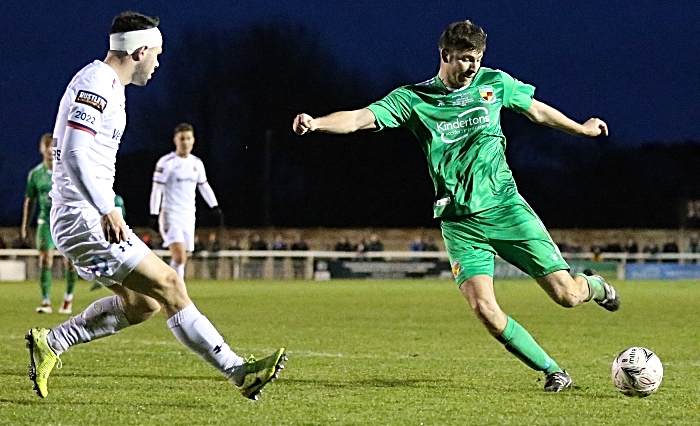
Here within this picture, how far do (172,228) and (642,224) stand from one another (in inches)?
1774

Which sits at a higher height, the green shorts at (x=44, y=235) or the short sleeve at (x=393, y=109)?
the short sleeve at (x=393, y=109)

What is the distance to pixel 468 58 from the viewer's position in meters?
7.46

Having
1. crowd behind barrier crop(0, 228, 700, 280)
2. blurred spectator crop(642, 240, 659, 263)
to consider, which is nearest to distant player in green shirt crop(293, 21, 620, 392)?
crowd behind barrier crop(0, 228, 700, 280)

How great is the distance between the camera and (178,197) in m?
17.2

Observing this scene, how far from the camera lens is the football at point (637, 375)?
7070 mm

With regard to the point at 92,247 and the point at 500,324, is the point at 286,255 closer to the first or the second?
the point at 500,324

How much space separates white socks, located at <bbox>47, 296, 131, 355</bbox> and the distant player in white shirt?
381 inches

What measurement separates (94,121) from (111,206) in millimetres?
485

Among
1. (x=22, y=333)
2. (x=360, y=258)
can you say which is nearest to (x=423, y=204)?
(x=360, y=258)

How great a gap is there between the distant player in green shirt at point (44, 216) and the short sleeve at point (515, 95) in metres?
8.70

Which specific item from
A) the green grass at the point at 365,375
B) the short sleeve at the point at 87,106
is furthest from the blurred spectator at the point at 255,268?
the short sleeve at the point at 87,106

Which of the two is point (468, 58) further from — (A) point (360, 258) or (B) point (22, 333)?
(A) point (360, 258)

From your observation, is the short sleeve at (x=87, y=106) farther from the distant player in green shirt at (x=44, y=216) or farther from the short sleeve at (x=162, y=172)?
the short sleeve at (x=162, y=172)

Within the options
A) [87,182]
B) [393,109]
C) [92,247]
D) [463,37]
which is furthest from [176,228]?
[87,182]
